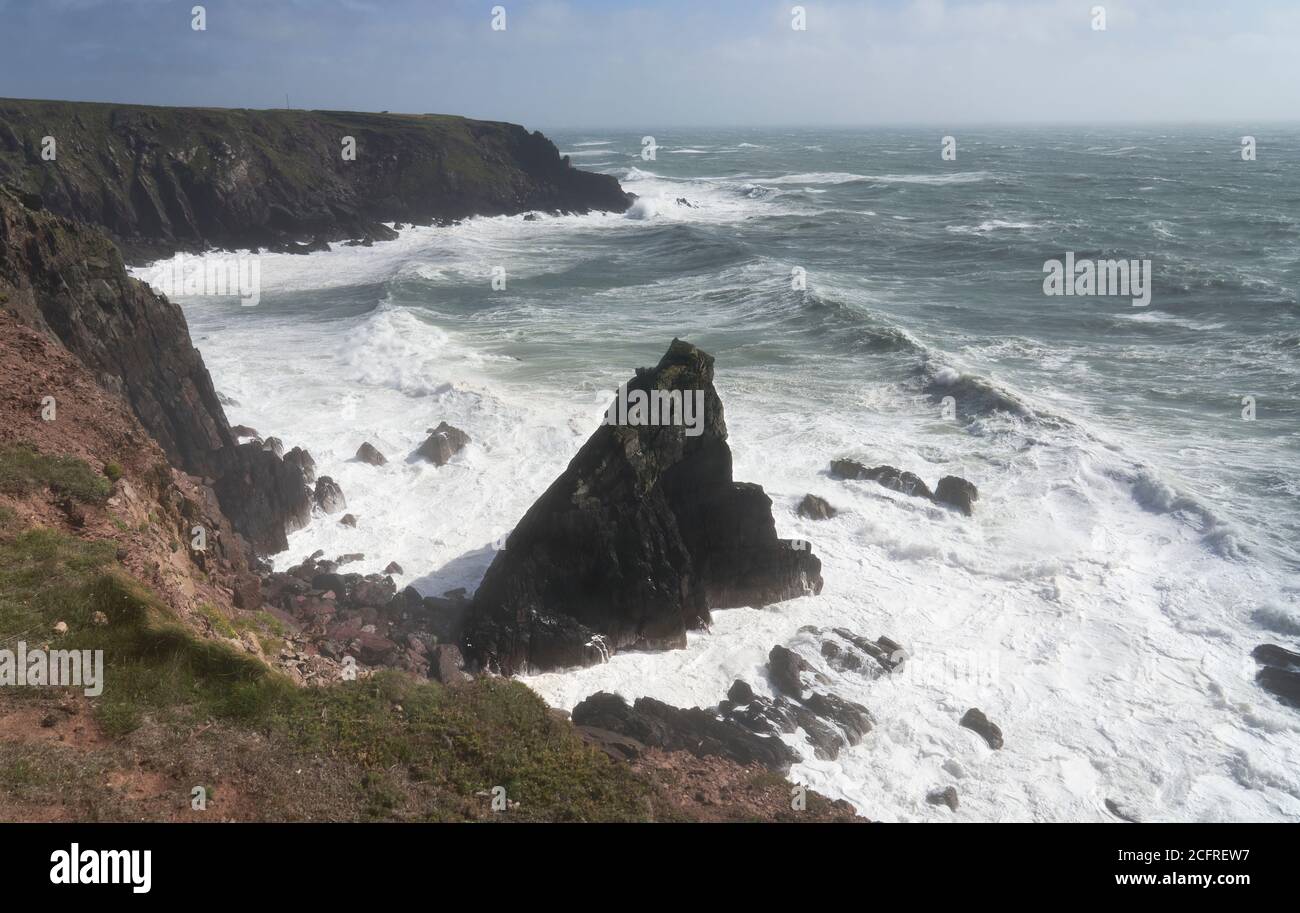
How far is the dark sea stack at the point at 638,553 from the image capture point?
16578 mm

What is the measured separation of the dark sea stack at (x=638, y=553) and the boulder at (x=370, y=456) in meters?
8.95

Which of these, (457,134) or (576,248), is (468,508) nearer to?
(576,248)

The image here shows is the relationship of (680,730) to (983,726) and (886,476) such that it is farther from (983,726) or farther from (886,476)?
(886,476)

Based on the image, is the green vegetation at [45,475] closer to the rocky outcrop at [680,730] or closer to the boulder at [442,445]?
the rocky outcrop at [680,730]

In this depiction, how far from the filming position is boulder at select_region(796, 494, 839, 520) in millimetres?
22078

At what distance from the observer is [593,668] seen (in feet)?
53.7

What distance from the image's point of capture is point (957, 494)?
22.5 meters

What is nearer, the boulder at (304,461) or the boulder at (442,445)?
the boulder at (304,461)

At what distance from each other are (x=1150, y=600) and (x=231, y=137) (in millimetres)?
79741

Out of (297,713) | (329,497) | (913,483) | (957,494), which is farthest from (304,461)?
(957,494)

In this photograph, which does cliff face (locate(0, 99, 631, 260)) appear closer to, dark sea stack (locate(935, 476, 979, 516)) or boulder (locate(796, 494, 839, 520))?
boulder (locate(796, 494, 839, 520))

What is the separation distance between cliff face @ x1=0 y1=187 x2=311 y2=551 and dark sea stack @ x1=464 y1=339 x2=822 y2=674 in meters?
7.30

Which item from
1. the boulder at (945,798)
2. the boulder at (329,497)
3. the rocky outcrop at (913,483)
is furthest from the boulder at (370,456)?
the boulder at (945,798)
